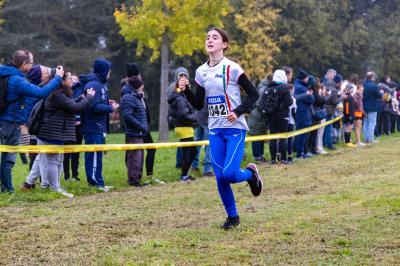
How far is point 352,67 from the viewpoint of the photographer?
49781mm

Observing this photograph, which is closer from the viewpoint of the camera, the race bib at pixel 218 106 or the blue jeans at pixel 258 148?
the race bib at pixel 218 106

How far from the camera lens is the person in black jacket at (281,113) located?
16.3 metres

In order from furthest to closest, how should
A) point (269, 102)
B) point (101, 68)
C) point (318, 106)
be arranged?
1. point (318, 106)
2. point (269, 102)
3. point (101, 68)

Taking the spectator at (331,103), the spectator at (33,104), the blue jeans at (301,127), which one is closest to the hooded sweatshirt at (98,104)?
the spectator at (33,104)

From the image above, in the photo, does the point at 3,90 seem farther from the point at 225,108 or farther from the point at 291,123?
the point at 291,123

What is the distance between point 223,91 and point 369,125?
15.4 m

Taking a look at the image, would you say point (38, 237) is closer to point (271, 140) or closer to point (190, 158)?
point (190, 158)

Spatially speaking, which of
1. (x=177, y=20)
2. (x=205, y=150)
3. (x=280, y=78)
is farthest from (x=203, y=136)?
(x=177, y=20)

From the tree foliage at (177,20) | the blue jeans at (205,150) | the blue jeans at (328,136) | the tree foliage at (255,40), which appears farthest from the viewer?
the tree foliage at (255,40)

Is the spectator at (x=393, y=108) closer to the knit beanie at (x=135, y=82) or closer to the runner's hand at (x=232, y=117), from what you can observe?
the knit beanie at (x=135, y=82)

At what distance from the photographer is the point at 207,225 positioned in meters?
8.30

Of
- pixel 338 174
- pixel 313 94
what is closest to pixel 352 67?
pixel 313 94

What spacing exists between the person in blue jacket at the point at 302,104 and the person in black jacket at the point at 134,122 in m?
5.76

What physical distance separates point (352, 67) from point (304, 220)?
42864 mm
